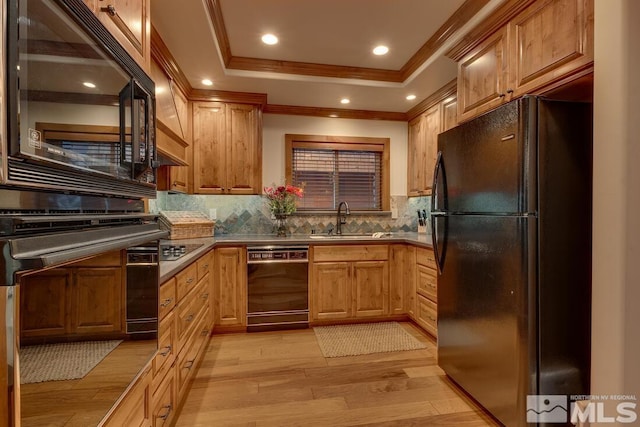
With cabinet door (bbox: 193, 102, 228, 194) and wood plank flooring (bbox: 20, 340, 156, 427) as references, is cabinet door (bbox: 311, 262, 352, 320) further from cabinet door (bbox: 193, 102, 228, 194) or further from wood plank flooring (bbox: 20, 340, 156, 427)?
wood plank flooring (bbox: 20, 340, 156, 427)

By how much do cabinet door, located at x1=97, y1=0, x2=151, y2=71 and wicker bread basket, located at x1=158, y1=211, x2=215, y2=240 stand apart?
5.49ft

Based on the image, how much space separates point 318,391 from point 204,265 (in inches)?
51.1

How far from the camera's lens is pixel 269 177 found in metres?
3.69

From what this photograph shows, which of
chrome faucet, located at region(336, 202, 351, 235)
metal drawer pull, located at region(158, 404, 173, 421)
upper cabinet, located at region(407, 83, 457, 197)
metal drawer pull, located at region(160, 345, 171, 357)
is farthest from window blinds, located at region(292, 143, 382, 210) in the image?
metal drawer pull, located at region(158, 404, 173, 421)

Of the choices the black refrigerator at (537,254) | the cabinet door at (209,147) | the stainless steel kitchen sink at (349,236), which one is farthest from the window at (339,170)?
the black refrigerator at (537,254)

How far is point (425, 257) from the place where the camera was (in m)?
2.88

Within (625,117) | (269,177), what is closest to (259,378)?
(269,177)

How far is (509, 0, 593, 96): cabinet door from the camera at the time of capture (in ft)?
A: 4.83

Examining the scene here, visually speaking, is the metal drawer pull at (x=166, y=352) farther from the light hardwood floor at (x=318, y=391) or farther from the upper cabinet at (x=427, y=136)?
the upper cabinet at (x=427, y=136)

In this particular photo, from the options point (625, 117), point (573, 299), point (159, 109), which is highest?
point (159, 109)

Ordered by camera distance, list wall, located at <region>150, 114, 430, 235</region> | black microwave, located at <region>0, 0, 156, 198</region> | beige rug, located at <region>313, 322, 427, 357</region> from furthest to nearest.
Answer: wall, located at <region>150, 114, 430, 235</region>, beige rug, located at <region>313, 322, 427, 357</region>, black microwave, located at <region>0, 0, 156, 198</region>

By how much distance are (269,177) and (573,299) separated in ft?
9.93

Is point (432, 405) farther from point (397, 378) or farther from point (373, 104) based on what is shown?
point (373, 104)

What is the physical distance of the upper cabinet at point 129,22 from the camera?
95cm
